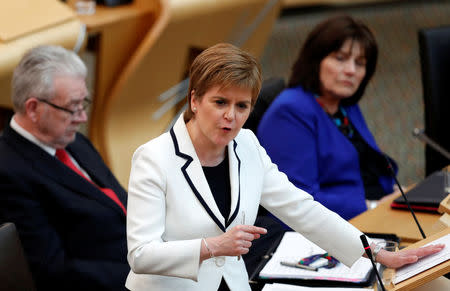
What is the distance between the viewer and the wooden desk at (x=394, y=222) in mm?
2119

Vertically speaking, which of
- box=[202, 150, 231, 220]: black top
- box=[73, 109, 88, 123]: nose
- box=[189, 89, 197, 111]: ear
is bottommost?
box=[73, 109, 88, 123]: nose

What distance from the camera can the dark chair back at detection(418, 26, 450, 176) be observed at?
3006 millimetres

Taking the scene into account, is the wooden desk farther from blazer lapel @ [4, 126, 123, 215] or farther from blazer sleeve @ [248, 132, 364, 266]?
blazer lapel @ [4, 126, 123, 215]

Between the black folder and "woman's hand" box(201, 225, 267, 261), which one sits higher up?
"woman's hand" box(201, 225, 267, 261)

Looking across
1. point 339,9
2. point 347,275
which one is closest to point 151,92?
point 347,275

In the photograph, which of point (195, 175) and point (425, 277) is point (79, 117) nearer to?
point (195, 175)

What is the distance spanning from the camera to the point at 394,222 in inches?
88.4

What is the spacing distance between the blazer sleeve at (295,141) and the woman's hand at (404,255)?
0.79 meters

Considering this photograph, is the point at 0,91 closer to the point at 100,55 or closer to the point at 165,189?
the point at 100,55

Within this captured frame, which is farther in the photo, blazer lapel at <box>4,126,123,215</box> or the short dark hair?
the short dark hair

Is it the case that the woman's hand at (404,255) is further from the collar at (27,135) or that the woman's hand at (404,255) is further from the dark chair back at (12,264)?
the collar at (27,135)

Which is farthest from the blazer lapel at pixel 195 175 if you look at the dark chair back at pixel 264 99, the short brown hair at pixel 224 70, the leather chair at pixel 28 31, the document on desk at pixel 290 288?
the leather chair at pixel 28 31

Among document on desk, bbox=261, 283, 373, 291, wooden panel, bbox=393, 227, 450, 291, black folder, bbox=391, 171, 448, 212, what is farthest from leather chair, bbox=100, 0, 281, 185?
wooden panel, bbox=393, 227, 450, 291

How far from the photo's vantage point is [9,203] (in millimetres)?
2033
